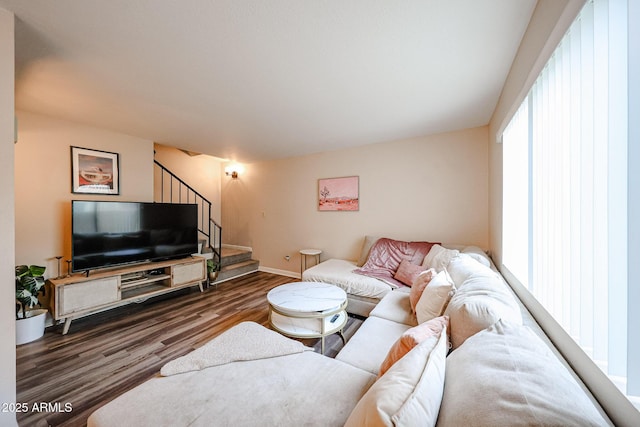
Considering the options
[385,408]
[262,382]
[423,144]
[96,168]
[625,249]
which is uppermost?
[423,144]

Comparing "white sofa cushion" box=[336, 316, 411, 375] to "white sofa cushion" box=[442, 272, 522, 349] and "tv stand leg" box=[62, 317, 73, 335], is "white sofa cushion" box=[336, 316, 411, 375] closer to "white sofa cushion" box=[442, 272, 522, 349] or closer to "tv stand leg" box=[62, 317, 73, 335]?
"white sofa cushion" box=[442, 272, 522, 349]

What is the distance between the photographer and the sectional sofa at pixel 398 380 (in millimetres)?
560

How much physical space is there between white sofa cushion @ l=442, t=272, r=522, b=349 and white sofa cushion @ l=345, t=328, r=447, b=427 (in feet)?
0.97

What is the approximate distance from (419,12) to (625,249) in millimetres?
1356

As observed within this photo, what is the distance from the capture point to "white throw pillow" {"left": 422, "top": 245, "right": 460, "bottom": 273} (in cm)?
240

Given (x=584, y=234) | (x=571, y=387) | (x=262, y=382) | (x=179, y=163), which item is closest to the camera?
(x=571, y=387)

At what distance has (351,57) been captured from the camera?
157 cm

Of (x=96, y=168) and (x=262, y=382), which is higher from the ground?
(x=96, y=168)

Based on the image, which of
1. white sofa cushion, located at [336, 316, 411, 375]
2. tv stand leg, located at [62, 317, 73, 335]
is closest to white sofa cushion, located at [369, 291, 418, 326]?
white sofa cushion, located at [336, 316, 411, 375]

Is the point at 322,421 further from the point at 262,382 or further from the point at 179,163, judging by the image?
the point at 179,163

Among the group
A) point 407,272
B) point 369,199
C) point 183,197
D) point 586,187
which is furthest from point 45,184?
point 586,187

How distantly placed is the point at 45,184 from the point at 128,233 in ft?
3.16

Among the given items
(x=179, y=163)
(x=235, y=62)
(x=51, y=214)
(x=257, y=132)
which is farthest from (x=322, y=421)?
(x=179, y=163)

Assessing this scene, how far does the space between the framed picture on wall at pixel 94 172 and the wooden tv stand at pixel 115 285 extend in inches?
43.4
